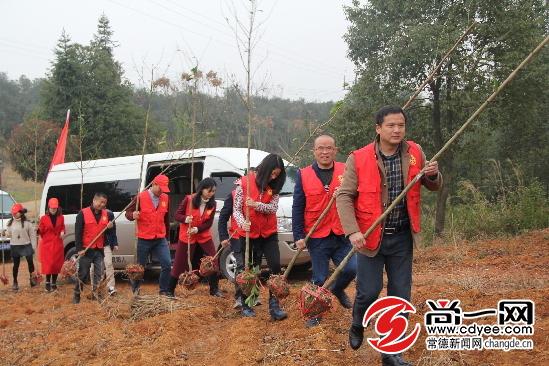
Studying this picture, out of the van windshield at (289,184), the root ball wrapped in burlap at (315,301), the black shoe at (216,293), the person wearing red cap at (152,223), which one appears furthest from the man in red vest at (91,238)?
the root ball wrapped in burlap at (315,301)

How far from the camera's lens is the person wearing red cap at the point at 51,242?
9.86 meters

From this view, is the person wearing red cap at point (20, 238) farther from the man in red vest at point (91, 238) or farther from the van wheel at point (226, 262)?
the van wheel at point (226, 262)

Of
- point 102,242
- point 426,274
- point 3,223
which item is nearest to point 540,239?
point 426,274

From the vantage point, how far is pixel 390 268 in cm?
399

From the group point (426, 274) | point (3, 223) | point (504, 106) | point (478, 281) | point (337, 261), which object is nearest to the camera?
point (337, 261)

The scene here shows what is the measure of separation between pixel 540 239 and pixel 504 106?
3.62m

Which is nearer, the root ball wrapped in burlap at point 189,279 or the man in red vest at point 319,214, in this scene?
the man in red vest at point 319,214

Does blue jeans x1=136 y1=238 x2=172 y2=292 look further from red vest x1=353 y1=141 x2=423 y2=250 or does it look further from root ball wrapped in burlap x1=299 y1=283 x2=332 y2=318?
red vest x1=353 y1=141 x2=423 y2=250

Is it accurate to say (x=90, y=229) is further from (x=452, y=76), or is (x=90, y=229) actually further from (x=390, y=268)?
(x=452, y=76)

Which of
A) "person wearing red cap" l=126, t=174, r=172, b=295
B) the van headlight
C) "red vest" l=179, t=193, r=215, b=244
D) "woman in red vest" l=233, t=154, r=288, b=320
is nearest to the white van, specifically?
the van headlight

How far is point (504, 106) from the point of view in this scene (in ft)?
41.3

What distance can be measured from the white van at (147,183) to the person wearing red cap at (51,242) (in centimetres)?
57

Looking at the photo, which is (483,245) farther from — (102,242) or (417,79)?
(102,242)

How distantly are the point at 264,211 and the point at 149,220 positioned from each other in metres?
2.41
